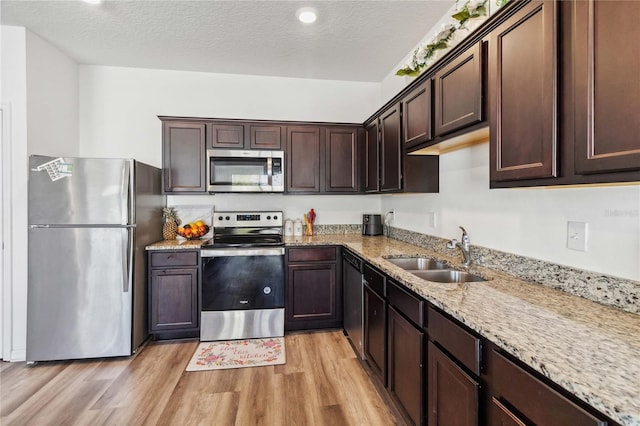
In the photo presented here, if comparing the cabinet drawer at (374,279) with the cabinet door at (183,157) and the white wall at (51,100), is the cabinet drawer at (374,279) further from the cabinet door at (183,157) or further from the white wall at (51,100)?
the white wall at (51,100)

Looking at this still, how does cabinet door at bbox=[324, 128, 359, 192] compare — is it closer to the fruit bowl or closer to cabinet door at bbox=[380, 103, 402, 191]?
cabinet door at bbox=[380, 103, 402, 191]

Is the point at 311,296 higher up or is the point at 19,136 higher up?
the point at 19,136

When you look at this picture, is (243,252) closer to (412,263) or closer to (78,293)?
(78,293)

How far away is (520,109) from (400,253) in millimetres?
1375

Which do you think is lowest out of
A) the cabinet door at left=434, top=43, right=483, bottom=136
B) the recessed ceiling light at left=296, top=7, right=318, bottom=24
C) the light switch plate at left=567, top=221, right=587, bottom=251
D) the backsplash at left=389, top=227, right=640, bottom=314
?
the backsplash at left=389, top=227, right=640, bottom=314

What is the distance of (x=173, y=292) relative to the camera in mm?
2881

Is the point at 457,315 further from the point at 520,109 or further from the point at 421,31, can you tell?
the point at 421,31

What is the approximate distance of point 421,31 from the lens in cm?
262

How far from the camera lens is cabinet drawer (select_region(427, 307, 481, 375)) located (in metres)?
1.10

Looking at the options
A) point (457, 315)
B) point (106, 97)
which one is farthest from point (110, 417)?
point (106, 97)

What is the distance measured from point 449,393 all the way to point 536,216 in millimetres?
973

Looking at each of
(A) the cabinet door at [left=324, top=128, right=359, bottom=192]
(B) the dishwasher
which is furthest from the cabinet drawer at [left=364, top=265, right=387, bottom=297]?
(A) the cabinet door at [left=324, top=128, right=359, bottom=192]

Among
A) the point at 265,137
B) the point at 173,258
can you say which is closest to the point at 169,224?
the point at 173,258

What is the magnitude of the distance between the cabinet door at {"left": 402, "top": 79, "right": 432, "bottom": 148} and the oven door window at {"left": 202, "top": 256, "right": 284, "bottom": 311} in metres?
1.62
